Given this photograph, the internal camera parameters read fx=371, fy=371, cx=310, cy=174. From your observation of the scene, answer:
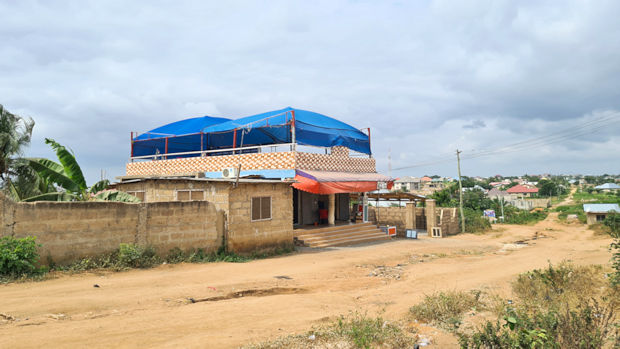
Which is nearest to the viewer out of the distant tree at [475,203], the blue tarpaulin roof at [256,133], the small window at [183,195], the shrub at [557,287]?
the shrub at [557,287]

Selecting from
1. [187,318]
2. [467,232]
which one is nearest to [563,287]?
[187,318]

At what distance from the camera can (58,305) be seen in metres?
6.34

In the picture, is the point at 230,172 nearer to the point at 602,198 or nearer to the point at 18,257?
the point at 18,257

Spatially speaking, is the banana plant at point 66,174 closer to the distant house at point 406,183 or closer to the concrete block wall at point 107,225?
the concrete block wall at point 107,225

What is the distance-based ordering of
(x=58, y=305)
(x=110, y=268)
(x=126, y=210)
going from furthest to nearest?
(x=126, y=210)
(x=110, y=268)
(x=58, y=305)

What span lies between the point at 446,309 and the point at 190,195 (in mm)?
10396

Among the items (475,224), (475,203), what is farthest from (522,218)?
(475,224)

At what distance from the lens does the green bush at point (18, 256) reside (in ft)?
25.9

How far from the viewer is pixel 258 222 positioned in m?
14.0

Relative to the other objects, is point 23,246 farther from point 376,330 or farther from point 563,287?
point 563,287

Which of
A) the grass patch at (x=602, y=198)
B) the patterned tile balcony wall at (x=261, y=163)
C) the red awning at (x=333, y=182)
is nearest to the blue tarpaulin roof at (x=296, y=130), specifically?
the patterned tile balcony wall at (x=261, y=163)

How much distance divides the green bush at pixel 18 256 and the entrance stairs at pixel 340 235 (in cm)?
1034

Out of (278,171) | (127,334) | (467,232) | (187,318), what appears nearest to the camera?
(127,334)

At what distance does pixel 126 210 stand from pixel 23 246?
2558mm
